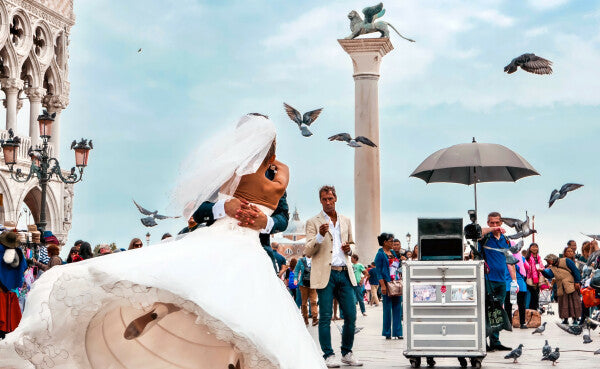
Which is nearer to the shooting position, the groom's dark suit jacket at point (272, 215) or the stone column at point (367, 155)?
the groom's dark suit jacket at point (272, 215)

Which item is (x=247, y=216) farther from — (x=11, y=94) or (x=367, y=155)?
(x=11, y=94)

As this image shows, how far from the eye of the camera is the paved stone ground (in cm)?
979

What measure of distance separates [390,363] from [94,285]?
5.85 m

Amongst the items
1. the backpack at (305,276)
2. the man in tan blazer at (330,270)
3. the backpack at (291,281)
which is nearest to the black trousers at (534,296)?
the backpack at (305,276)

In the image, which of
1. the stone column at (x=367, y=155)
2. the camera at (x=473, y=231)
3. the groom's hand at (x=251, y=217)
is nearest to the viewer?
the groom's hand at (x=251, y=217)

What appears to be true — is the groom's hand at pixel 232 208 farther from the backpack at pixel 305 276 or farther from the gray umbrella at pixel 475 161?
the backpack at pixel 305 276

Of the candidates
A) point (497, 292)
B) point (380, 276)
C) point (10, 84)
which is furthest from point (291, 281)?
point (10, 84)

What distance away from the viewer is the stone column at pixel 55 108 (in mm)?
38219

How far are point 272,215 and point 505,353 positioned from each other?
6124 millimetres

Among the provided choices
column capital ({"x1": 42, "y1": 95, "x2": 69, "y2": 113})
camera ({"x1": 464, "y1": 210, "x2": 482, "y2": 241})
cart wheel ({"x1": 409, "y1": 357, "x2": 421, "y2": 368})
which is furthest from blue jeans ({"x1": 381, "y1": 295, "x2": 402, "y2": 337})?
column capital ({"x1": 42, "y1": 95, "x2": 69, "y2": 113})

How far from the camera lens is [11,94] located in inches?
1362

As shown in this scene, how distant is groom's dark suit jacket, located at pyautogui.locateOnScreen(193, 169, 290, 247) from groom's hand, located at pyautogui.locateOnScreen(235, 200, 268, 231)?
0.59 ft

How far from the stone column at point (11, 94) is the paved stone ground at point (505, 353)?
A: 71.6ft

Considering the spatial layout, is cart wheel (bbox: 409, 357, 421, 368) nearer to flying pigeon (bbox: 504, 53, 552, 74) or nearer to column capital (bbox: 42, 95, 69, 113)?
flying pigeon (bbox: 504, 53, 552, 74)
